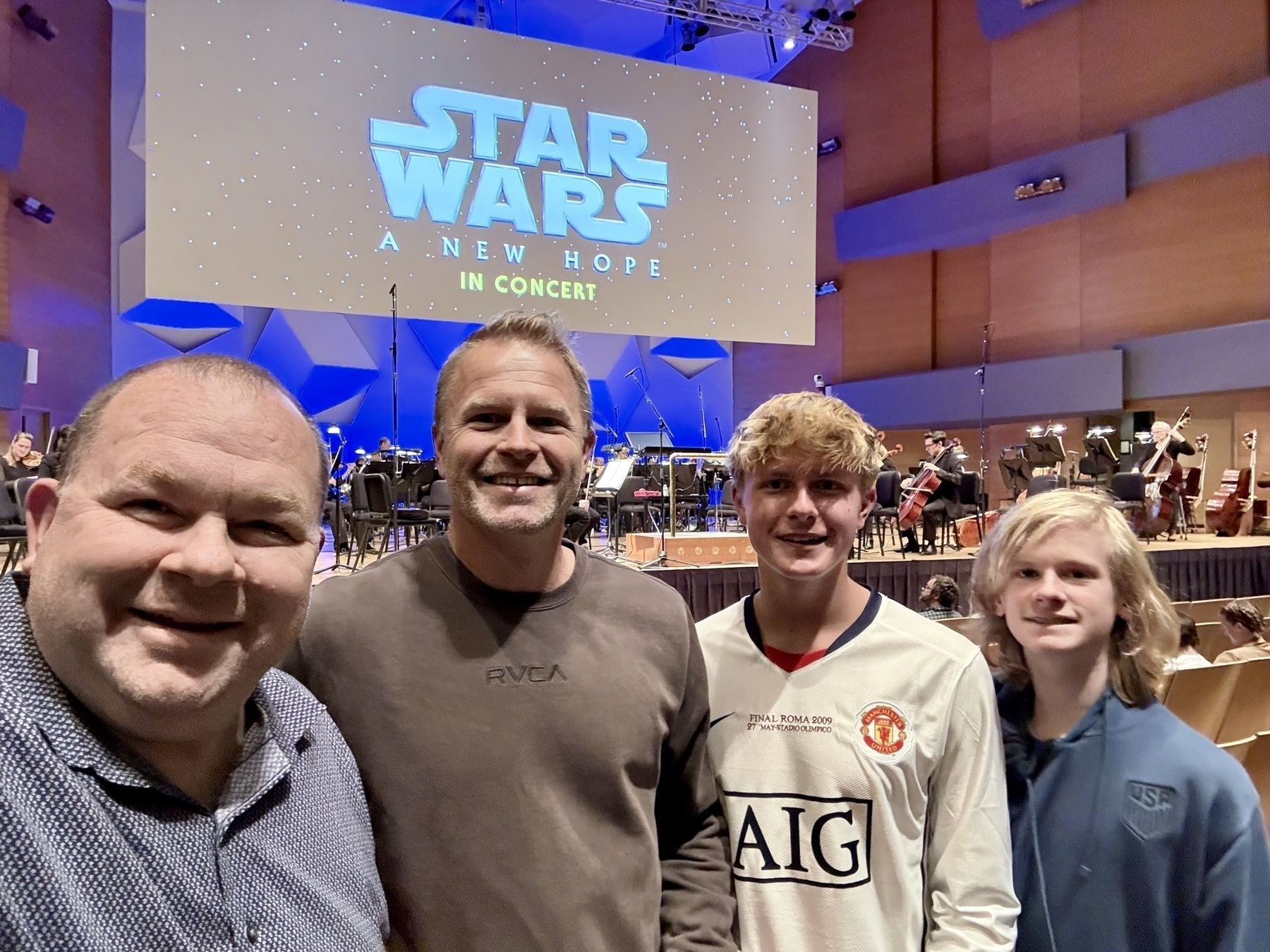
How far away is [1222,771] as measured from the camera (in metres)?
1.28

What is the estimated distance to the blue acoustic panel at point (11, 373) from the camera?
842 cm

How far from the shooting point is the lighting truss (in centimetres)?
930

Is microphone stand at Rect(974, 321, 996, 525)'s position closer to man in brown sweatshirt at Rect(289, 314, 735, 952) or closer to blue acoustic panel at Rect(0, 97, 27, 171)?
man in brown sweatshirt at Rect(289, 314, 735, 952)

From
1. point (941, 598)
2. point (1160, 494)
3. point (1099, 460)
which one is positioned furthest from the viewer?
point (1099, 460)

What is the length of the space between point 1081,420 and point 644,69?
7.75 m

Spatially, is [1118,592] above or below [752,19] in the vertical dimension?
below

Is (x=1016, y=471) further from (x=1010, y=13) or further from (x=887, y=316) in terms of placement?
(x=1010, y=13)

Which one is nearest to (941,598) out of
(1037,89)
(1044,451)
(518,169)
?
(1044,451)

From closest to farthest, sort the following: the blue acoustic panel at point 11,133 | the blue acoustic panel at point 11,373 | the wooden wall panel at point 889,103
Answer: the blue acoustic panel at point 11,373 < the blue acoustic panel at point 11,133 < the wooden wall panel at point 889,103

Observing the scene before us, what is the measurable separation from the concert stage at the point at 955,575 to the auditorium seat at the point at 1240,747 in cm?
Answer: 286

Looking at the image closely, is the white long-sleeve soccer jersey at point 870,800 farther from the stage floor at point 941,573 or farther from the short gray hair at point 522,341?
the stage floor at point 941,573

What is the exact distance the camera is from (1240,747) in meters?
2.77

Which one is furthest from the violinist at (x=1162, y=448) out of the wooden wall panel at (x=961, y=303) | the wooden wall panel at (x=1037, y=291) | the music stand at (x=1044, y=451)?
the wooden wall panel at (x=961, y=303)

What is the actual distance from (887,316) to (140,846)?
45.2 ft
